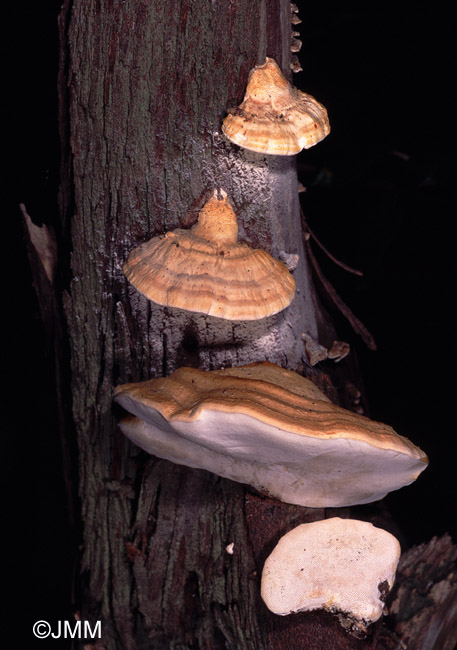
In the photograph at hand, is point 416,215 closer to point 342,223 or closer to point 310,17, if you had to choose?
point 342,223

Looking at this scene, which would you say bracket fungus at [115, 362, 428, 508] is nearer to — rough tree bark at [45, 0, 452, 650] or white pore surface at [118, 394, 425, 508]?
white pore surface at [118, 394, 425, 508]

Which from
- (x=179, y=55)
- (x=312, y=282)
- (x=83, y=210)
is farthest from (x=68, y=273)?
(x=312, y=282)

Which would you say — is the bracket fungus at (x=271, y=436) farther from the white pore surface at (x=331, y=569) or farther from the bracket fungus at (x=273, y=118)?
the bracket fungus at (x=273, y=118)

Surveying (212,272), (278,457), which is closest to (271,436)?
(278,457)

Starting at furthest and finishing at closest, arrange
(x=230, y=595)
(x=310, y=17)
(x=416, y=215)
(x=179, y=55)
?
1. (x=416, y=215)
2. (x=310, y=17)
3. (x=230, y=595)
4. (x=179, y=55)

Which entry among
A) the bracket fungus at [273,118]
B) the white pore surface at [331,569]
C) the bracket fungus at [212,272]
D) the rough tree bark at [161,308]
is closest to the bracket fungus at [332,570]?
the white pore surface at [331,569]

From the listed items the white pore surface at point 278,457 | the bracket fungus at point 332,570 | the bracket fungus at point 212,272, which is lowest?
the bracket fungus at point 332,570

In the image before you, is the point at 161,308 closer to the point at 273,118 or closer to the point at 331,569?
the point at 273,118
